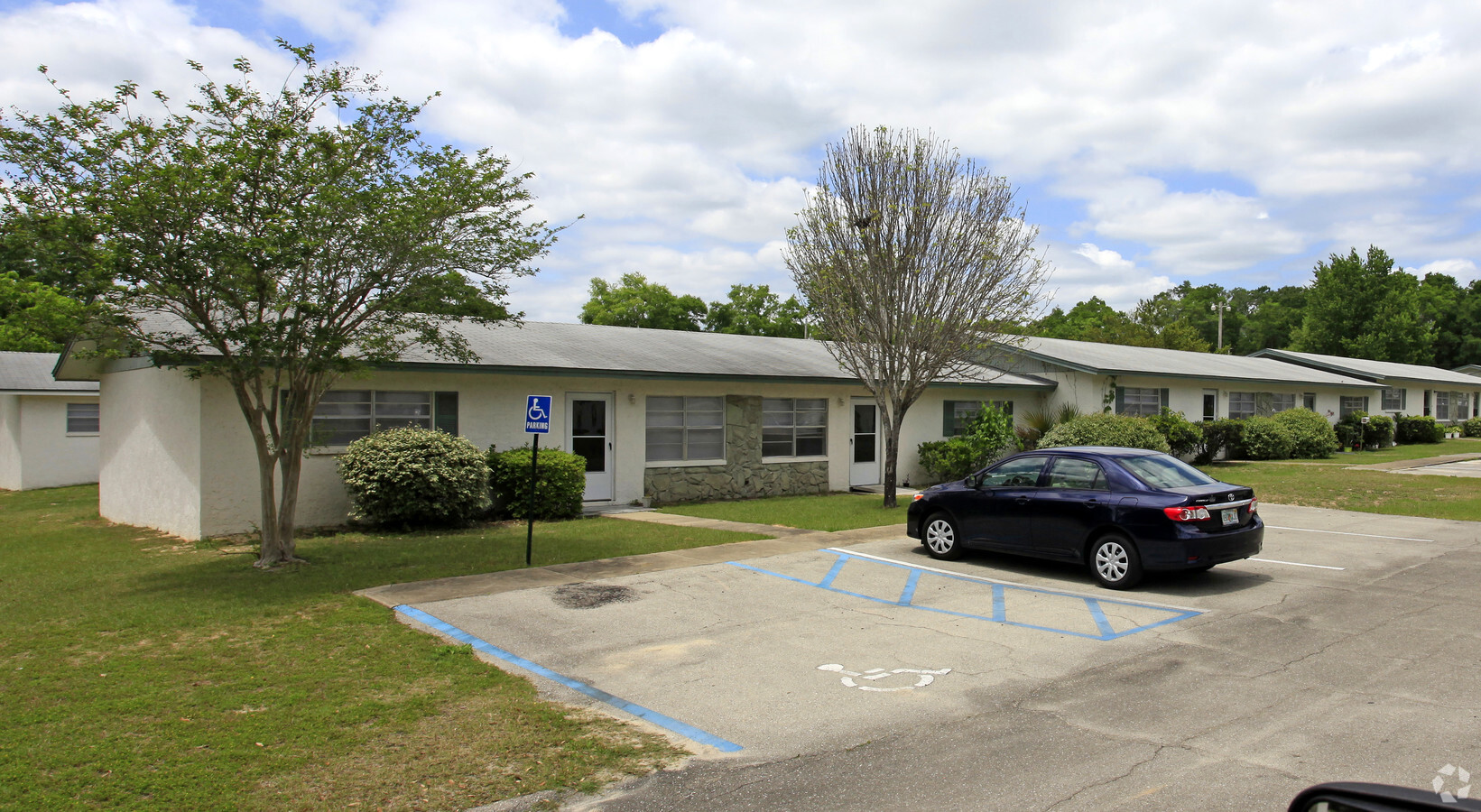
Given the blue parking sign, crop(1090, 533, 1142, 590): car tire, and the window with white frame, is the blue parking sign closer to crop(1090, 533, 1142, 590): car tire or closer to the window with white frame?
crop(1090, 533, 1142, 590): car tire

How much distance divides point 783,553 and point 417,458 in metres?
5.74

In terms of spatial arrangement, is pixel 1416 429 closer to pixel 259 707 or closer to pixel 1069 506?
pixel 1069 506

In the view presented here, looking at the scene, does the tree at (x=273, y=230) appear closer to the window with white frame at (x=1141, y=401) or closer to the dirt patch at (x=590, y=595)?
the dirt patch at (x=590, y=595)

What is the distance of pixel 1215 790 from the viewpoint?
4.53 meters

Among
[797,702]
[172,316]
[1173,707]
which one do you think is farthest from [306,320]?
[1173,707]

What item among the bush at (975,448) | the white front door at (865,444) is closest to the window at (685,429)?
the white front door at (865,444)

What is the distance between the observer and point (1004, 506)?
10773 millimetres

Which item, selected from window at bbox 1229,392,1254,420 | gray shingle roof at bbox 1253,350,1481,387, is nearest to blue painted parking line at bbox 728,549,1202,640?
window at bbox 1229,392,1254,420

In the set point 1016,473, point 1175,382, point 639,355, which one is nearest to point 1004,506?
point 1016,473

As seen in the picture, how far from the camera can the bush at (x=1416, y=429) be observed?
38.5 meters

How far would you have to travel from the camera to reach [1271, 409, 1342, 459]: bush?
29500 mm

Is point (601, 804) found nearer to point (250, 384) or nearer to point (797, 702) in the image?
point (797, 702)

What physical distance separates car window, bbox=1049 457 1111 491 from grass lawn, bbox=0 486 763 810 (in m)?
6.49

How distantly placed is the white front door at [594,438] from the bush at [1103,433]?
10688mm
